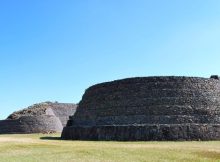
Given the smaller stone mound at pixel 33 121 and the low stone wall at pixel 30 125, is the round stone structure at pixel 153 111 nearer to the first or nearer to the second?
the low stone wall at pixel 30 125

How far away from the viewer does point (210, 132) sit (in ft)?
130

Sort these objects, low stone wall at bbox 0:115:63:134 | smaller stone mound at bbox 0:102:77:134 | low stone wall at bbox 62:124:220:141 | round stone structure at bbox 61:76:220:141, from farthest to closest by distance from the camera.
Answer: smaller stone mound at bbox 0:102:77:134 < low stone wall at bbox 0:115:63:134 < round stone structure at bbox 61:76:220:141 < low stone wall at bbox 62:124:220:141

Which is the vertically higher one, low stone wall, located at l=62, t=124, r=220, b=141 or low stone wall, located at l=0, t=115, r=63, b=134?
low stone wall, located at l=0, t=115, r=63, b=134

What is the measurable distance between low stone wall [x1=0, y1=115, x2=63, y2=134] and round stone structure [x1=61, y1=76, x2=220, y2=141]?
3003 cm

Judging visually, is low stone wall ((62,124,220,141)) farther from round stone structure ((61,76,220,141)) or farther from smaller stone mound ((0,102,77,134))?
smaller stone mound ((0,102,77,134))

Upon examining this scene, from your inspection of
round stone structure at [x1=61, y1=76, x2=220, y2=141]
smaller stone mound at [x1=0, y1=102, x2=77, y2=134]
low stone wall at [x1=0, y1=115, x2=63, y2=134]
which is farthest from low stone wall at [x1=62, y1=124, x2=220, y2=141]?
smaller stone mound at [x1=0, y1=102, x2=77, y2=134]

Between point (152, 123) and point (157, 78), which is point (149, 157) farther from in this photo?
point (157, 78)

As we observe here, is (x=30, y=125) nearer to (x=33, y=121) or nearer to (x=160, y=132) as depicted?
(x=33, y=121)

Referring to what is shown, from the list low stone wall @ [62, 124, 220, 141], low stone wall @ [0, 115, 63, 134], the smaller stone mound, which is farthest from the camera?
the smaller stone mound

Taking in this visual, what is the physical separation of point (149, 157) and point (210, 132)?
60.4 feet

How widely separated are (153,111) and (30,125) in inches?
1558

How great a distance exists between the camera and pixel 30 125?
77.1 m

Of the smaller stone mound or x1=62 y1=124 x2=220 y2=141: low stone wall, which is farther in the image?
the smaller stone mound

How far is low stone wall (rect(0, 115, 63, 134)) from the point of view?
76938 mm
